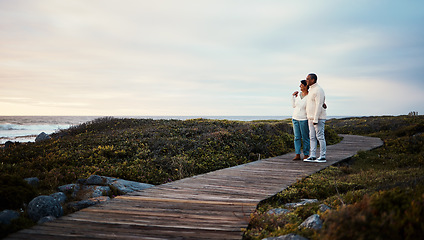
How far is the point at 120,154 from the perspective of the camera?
9508 millimetres

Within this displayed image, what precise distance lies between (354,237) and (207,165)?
6.91 meters

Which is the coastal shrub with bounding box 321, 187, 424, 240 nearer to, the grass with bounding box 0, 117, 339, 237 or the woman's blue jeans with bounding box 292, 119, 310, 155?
the grass with bounding box 0, 117, 339, 237

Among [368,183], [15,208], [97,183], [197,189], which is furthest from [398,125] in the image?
[15,208]

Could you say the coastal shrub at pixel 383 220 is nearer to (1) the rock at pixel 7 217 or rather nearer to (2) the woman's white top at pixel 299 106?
(1) the rock at pixel 7 217

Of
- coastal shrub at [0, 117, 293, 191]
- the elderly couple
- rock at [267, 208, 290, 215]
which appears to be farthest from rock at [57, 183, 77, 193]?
the elderly couple

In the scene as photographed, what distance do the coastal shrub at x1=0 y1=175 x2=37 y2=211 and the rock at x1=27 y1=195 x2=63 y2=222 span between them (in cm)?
67

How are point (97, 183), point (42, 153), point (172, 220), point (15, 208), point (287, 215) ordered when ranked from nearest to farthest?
point (172, 220)
point (287, 215)
point (15, 208)
point (97, 183)
point (42, 153)

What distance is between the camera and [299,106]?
9.22 meters

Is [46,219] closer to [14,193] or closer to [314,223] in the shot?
[14,193]

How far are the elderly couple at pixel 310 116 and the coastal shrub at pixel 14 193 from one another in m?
8.00

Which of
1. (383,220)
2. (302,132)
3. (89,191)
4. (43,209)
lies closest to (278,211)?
(383,220)

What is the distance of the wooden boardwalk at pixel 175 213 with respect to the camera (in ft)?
11.1

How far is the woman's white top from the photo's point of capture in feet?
30.1

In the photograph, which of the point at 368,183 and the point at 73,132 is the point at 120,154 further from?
the point at 73,132
